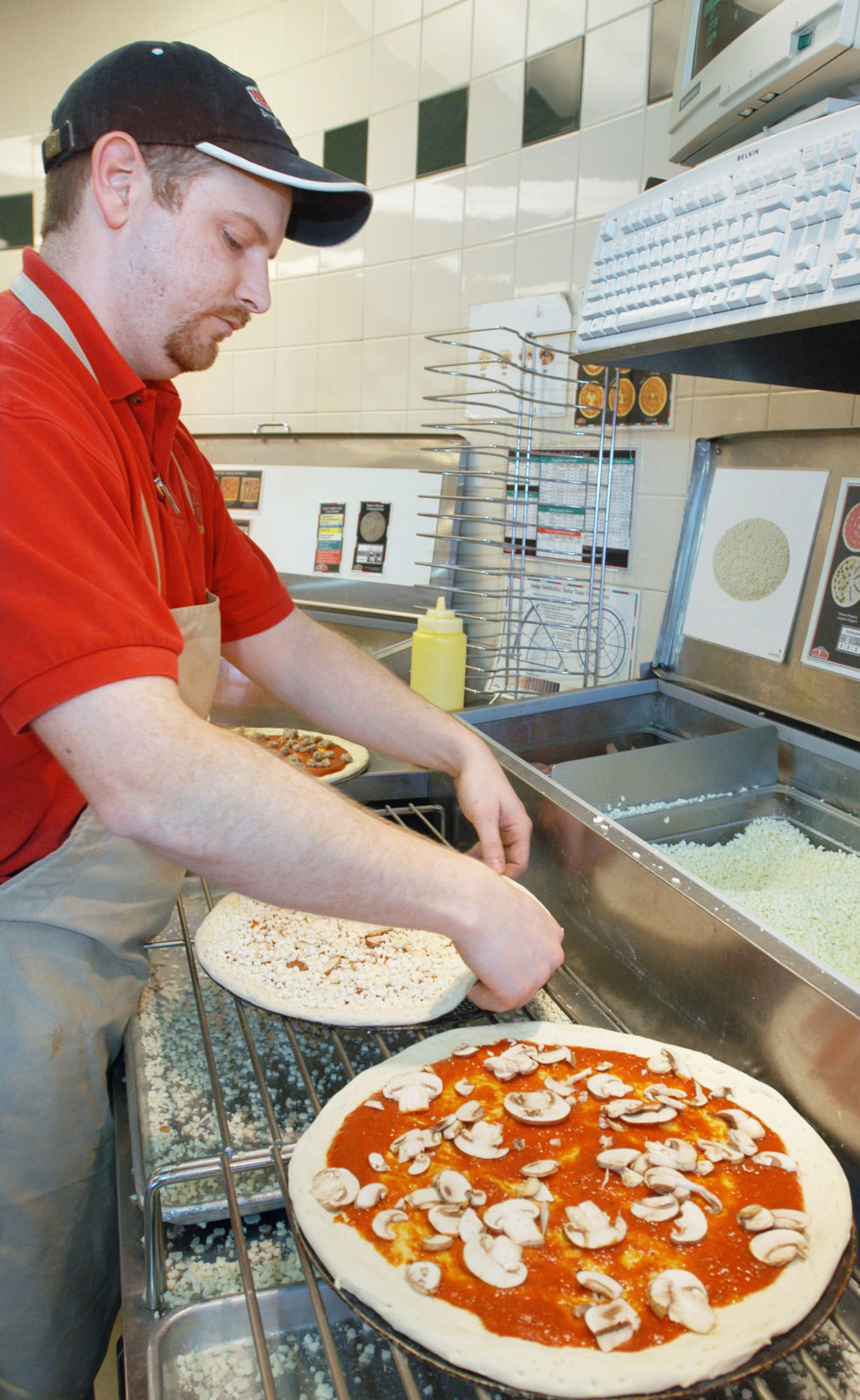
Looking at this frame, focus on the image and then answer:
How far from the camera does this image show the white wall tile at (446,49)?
238 centimetres

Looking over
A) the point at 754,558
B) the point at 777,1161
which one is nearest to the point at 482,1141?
the point at 777,1161

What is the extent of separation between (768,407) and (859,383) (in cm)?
29

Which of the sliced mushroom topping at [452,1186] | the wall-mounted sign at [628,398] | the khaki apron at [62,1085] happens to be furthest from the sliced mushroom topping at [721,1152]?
the wall-mounted sign at [628,398]

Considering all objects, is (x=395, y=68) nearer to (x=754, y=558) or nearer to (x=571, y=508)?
(x=571, y=508)

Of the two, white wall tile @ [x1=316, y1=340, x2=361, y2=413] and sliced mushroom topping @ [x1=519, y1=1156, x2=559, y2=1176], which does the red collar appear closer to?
sliced mushroom topping @ [x1=519, y1=1156, x2=559, y2=1176]

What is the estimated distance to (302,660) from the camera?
4.89 feet

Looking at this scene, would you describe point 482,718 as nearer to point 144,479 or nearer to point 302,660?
point 302,660

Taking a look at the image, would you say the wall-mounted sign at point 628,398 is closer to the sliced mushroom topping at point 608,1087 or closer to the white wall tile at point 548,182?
the white wall tile at point 548,182

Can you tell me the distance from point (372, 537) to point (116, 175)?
5.52 feet

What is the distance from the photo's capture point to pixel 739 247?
1087 millimetres

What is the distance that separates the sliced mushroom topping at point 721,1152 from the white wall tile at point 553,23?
7.44ft

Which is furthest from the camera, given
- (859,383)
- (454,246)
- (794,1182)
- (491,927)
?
(454,246)

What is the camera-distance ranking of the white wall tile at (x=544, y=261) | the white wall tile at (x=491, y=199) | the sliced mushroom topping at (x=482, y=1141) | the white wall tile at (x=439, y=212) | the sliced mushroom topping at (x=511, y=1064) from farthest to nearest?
the white wall tile at (x=439, y=212) → the white wall tile at (x=491, y=199) → the white wall tile at (x=544, y=261) → the sliced mushroom topping at (x=511, y=1064) → the sliced mushroom topping at (x=482, y=1141)

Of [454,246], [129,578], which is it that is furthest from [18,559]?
[454,246]
